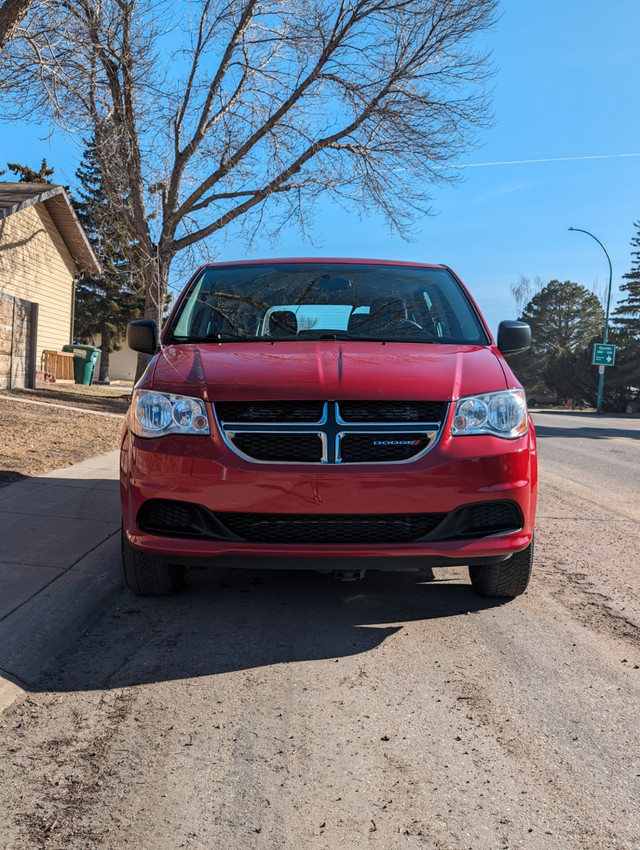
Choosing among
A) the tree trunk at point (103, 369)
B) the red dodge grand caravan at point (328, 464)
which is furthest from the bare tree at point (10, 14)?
the tree trunk at point (103, 369)

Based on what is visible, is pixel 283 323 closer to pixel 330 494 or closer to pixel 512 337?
pixel 512 337

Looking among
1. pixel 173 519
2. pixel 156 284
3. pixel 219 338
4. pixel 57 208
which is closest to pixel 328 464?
pixel 173 519

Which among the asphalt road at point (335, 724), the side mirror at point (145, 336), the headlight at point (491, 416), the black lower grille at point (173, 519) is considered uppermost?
the side mirror at point (145, 336)

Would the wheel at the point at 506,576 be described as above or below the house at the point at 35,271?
below

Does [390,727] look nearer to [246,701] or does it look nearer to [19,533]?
[246,701]

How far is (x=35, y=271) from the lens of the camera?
22172 mm

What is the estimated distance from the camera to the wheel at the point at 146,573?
3.92 m

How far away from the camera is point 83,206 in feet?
138

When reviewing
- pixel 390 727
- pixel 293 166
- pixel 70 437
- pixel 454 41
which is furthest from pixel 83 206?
pixel 390 727

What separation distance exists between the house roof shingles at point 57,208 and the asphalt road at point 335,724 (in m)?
16.5

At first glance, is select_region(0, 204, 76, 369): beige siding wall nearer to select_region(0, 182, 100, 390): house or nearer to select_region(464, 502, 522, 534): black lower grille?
select_region(0, 182, 100, 390): house

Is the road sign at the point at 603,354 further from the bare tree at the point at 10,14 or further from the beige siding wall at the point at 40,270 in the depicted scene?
the bare tree at the point at 10,14

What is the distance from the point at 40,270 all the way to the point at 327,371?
2098 centimetres

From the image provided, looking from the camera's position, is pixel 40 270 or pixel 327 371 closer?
pixel 327 371
